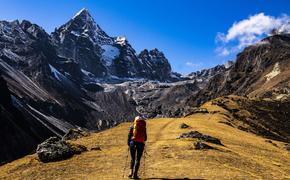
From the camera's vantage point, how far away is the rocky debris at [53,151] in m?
32.5

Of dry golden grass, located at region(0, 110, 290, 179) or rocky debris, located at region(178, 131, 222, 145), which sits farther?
rocky debris, located at region(178, 131, 222, 145)

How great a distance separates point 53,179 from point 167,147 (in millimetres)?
13053

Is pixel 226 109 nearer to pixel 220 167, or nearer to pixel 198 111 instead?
pixel 198 111

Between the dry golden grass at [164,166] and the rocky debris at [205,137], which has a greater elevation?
the rocky debris at [205,137]

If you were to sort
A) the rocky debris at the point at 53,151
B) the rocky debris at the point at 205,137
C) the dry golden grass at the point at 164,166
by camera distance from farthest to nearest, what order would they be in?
the rocky debris at the point at 205,137, the rocky debris at the point at 53,151, the dry golden grass at the point at 164,166

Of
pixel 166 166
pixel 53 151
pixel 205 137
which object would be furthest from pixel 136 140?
pixel 205 137

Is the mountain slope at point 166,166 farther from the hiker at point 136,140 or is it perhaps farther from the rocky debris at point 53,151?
the hiker at point 136,140

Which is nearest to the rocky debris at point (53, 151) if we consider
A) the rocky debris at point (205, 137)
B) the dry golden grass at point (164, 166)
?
the dry golden grass at point (164, 166)

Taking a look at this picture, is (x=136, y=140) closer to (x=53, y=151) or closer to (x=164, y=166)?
(x=164, y=166)

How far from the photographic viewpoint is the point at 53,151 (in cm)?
3306

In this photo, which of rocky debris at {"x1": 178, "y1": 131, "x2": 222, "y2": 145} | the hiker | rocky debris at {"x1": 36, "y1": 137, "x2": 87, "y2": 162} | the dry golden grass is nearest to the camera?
the hiker

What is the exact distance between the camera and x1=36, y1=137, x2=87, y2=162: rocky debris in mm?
32500

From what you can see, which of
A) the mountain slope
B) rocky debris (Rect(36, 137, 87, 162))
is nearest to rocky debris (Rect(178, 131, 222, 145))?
the mountain slope

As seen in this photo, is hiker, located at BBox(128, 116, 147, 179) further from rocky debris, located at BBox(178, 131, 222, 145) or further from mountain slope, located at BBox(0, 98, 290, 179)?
rocky debris, located at BBox(178, 131, 222, 145)
